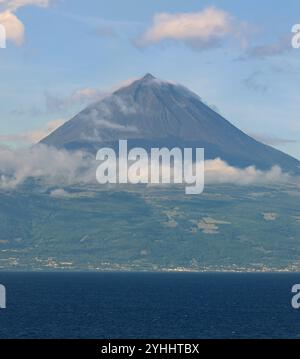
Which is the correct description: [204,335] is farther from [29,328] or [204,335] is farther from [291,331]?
[29,328]
